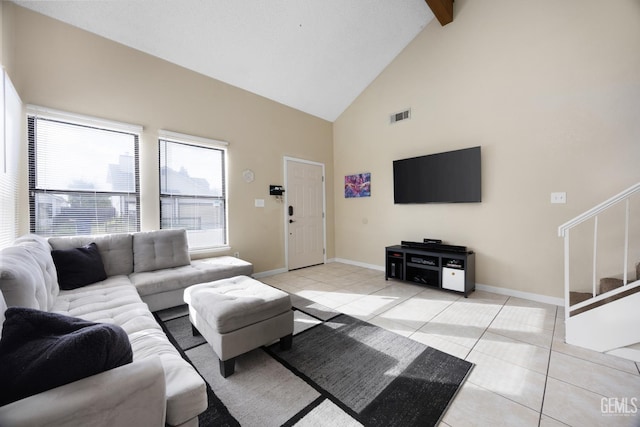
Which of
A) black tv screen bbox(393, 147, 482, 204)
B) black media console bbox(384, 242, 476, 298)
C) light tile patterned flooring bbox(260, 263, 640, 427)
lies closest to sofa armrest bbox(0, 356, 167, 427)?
light tile patterned flooring bbox(260, 263, 640, 427)

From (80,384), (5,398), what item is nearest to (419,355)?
(80,384)

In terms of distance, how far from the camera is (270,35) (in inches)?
127

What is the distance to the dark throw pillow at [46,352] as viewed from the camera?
76 centimetres

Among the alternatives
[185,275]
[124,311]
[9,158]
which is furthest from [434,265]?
[9,158]

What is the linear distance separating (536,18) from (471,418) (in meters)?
4.11

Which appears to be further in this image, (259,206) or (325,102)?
(325,102)

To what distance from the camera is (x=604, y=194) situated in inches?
99.9

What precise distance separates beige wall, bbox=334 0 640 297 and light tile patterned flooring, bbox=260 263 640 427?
0.79 meters

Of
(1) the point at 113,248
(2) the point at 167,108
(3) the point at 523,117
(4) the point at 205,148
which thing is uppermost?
(2) the point at 167,108

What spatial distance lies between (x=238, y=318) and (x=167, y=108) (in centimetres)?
301

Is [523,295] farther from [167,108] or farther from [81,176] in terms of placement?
[81,176]

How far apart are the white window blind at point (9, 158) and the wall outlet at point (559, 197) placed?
5.25m

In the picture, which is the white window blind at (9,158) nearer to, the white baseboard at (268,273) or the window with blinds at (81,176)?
the window with blinds at (81,176)

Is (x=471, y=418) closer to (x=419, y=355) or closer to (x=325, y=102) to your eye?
(x=419, y=355)
